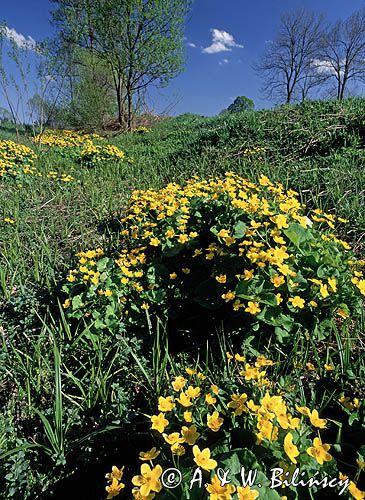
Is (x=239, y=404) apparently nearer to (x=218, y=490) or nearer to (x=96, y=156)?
(x=218, y=490)

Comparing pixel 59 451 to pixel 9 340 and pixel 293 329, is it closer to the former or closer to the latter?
pixel 9 340

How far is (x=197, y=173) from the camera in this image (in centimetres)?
462

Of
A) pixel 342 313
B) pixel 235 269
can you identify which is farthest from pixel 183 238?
pixel 342 313

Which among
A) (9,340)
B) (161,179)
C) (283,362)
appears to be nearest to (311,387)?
(283,362)

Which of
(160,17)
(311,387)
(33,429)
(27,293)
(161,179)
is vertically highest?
(160,17)

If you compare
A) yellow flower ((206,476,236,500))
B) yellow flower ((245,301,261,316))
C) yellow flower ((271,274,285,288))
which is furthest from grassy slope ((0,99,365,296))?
yellow flower ((206,476,236,500))

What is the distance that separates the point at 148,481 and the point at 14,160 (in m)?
5.55

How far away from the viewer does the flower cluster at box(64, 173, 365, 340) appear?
1676 millimetres

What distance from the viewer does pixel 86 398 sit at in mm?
1523

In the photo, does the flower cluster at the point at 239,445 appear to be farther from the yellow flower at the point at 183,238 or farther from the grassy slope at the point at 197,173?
the grassy slope at the point at 197,173

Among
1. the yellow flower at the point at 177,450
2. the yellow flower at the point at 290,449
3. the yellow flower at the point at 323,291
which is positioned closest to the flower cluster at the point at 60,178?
the yellow flower at the point at 323,291

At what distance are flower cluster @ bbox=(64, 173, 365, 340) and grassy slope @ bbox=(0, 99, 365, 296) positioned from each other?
2.14 ft

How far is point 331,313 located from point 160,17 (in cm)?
1651

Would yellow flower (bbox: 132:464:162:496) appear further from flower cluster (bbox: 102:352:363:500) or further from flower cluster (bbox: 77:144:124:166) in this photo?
flower cluster (bbox: 77:144:124:166)
